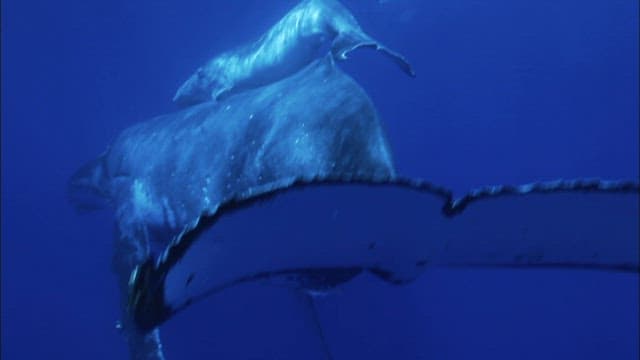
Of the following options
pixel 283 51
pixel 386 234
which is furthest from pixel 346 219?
pixel 283 51

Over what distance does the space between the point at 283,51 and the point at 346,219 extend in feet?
20.4

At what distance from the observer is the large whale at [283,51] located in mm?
7766

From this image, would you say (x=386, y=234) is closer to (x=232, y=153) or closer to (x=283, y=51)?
(x=232, y=153)

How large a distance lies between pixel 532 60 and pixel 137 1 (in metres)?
12.2

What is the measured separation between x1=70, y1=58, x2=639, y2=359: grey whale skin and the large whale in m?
2.55

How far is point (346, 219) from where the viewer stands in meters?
2.44

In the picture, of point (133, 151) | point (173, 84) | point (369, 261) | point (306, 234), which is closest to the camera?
point (306, 234)

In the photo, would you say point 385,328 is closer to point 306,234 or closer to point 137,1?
point 306,234

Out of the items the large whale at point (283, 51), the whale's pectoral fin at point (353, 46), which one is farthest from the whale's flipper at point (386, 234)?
the large whale at point (283, 51)

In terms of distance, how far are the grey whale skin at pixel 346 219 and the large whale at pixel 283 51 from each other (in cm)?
255

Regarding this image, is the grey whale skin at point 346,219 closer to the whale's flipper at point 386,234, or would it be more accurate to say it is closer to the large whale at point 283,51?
the whale's flipper at point 386,234

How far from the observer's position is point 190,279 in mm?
2191

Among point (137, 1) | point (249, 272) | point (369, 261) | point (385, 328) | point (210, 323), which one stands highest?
point (137, 1)

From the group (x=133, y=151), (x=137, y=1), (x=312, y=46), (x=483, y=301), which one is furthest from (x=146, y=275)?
(x=137, y=1)
